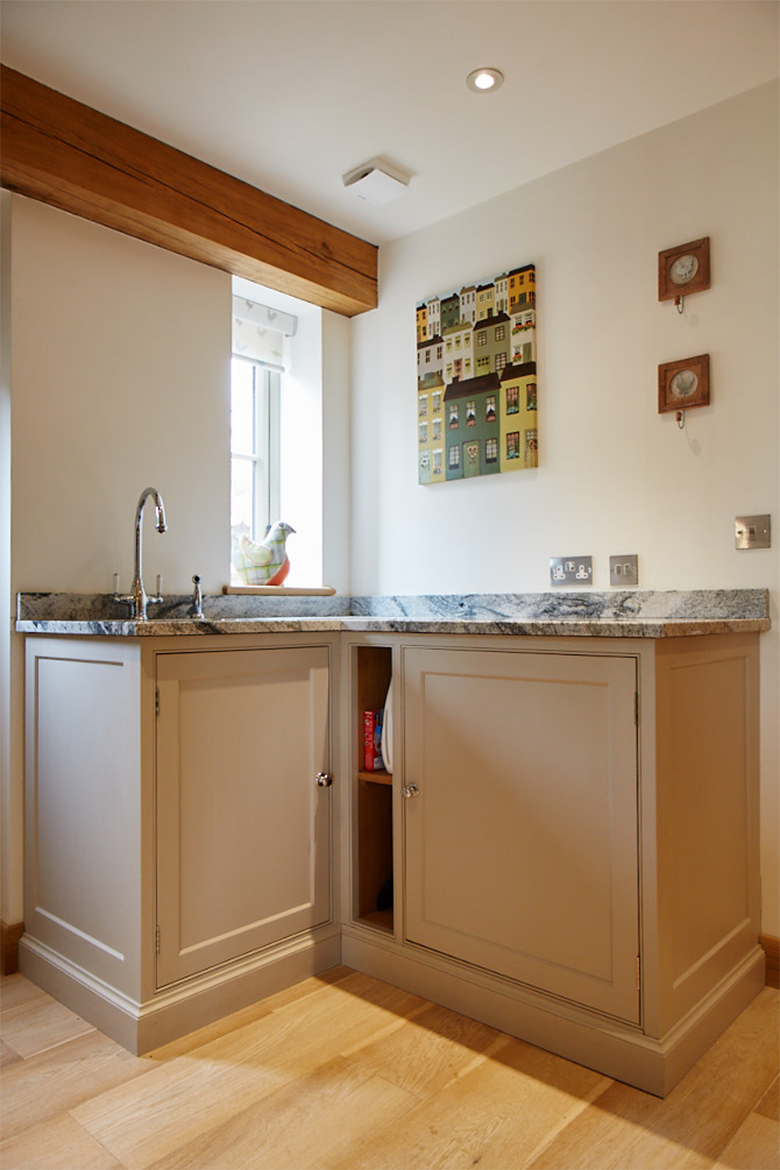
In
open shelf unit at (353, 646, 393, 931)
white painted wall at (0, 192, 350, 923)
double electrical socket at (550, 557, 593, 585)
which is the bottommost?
open shelf unit at (353, 646, 393, 931)

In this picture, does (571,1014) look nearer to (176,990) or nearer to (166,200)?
(176,990)

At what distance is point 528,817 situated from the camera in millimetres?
1731

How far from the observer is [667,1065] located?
1.51 metres

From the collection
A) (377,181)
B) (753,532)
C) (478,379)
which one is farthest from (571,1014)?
(377,181)

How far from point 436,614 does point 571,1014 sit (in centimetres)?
142

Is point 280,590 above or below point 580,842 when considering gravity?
above

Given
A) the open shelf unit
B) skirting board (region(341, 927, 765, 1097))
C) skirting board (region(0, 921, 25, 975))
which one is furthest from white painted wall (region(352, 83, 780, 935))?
skirting board (region(0, 921, 25, 975))

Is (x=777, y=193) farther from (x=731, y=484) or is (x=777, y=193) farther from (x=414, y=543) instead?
(x=414, y=543)

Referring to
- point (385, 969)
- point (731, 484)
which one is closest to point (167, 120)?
point (731, 484)

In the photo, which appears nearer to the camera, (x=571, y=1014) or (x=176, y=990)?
(x=571, y=1014)

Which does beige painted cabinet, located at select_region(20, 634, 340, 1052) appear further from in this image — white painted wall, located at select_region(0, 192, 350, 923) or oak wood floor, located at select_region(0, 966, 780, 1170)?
white painted wall, located at select_region(0, 192, 350, 923)

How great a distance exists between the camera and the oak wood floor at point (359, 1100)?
137 cm

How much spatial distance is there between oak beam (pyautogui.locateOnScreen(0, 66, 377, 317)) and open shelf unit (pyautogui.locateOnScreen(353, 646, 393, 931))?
1.41 m

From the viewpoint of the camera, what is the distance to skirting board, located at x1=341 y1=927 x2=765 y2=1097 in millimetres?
1533
